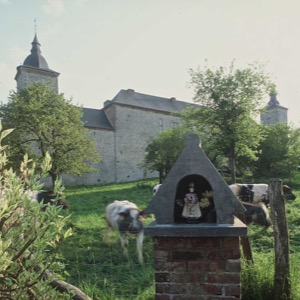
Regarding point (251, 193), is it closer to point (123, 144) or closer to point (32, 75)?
point (123, 144)

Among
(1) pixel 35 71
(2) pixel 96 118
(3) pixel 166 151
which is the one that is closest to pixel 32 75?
(1) pixel 35 71

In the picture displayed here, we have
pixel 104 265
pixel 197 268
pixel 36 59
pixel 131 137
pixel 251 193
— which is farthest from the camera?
pixel 131 137

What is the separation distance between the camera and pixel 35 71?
41.1 meters

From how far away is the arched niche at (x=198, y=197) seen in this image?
3842 millimetres

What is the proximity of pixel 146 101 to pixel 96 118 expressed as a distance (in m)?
8.43

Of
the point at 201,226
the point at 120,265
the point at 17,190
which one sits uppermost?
the point at 17,190

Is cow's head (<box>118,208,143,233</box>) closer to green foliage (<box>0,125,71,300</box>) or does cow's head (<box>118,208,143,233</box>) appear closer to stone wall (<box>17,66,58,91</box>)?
green foliage (<box>0,125,71,300</box>)

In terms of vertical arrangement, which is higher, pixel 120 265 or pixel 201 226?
pixel 201 226

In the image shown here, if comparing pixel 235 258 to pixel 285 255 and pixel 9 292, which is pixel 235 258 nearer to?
pixel 285 255

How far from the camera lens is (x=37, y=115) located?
24062 mm

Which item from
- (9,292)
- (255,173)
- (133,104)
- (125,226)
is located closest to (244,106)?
(255,173)

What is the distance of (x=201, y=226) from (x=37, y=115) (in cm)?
2238

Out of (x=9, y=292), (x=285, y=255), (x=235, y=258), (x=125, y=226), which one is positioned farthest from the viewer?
(x=125, y=226)

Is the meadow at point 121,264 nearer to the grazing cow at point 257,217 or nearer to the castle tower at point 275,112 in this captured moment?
the grazing cow at point 257,217
